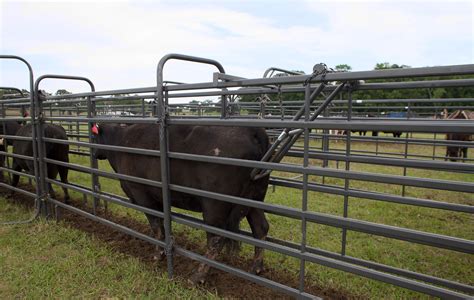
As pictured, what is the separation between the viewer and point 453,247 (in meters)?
1.82

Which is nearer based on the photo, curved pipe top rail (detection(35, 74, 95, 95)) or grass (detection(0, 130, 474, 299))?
grass (detection(0, 130, 474, 299))

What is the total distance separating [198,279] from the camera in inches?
125

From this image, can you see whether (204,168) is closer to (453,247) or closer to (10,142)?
(453,247)

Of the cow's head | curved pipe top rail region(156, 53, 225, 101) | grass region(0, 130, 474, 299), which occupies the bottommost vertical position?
grass region(0, 130, 474, 299)

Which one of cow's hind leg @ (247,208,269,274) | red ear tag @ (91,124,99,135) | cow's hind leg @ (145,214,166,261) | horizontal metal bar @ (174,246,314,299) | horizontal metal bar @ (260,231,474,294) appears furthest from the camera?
red ear tag @ (91,124,99,135)

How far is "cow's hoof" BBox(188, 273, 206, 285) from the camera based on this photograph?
3.16 m

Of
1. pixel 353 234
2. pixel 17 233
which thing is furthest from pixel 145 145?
pixel 353 234

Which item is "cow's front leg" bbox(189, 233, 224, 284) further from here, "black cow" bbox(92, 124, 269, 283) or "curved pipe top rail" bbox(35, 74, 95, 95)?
"curved pipe top rail" bbox(35, 74, 95, 95)

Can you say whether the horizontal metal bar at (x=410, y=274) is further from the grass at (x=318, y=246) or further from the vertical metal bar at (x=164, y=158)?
the vertical metal bar at (x=164, y=158)

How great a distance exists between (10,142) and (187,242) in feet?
16.0

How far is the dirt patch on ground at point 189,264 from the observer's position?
3.08 m

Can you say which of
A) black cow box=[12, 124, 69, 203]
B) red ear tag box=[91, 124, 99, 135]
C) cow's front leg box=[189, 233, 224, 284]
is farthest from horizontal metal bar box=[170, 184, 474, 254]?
black cow box=[12, 124, 69, 203]

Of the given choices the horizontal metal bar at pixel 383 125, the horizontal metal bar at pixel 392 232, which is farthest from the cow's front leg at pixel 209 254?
the horizontal metal bar at pixel 383 125

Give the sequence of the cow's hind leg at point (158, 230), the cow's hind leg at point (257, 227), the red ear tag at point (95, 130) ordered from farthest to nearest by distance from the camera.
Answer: the red ear tag at point (95, 130), the cow's hind leg at point (158, 230), the cow's hind leg at point (257, 227)
